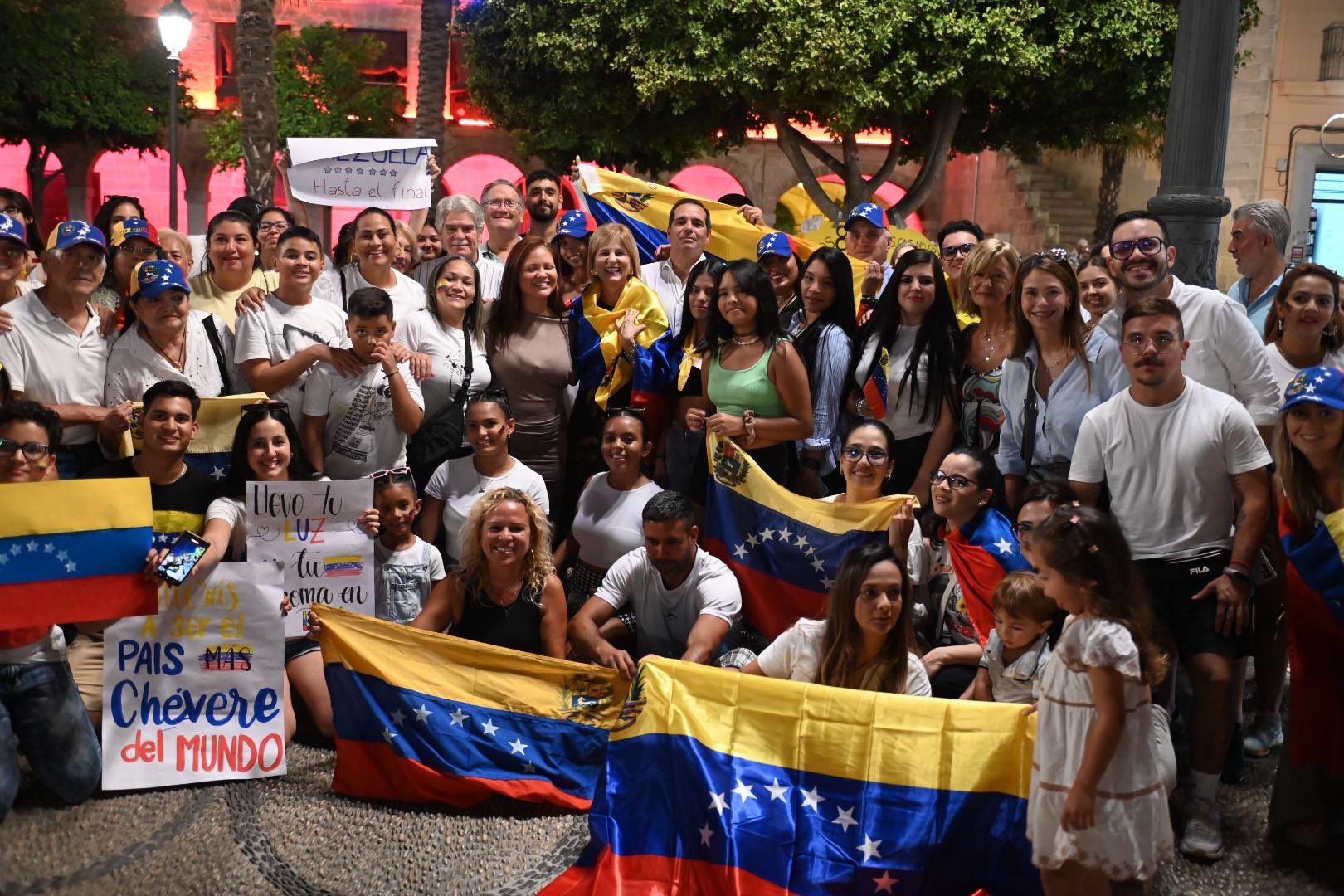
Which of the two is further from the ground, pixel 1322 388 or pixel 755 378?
pixel 1322 388

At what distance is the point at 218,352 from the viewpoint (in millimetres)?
6516

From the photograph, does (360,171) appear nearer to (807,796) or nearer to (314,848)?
(314,848)

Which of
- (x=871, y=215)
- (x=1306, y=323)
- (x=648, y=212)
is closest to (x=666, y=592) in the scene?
(x=1306, y=323)

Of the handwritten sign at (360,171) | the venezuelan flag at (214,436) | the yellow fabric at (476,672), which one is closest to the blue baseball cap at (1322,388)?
the yellow fabric at (476,672)

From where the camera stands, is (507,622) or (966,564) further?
(507,622)

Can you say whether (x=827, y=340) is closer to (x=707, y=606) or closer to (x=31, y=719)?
(x=707, y=606)

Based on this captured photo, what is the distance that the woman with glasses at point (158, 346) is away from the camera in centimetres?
613

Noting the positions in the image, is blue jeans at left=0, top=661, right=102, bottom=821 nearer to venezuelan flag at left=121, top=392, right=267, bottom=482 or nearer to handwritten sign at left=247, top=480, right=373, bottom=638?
handwritten sign at left=247, top=480, right=373, bottom=638

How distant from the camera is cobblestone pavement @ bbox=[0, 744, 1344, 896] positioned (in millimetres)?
4598

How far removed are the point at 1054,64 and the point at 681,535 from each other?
1451 centimetres

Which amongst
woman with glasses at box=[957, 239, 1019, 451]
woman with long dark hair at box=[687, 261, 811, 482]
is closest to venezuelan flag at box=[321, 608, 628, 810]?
woman with long dark hair at box=[687, 261, 811, 482]

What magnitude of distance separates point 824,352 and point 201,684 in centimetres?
337

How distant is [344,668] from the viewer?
209 inches

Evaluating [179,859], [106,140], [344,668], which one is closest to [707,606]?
[344,668]
